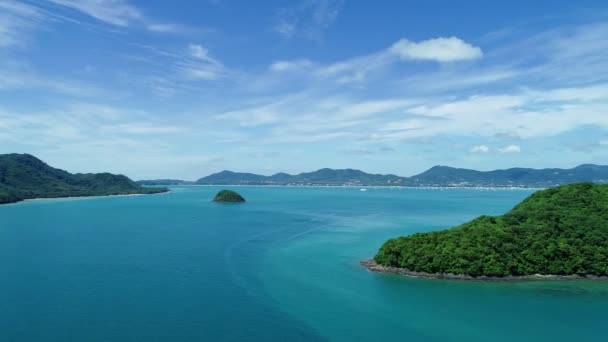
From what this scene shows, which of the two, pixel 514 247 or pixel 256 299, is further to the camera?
pixel 514 247

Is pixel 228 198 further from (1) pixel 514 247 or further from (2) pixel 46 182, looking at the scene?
(1) pixel 514 247

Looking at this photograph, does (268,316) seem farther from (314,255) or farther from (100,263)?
(100,263)

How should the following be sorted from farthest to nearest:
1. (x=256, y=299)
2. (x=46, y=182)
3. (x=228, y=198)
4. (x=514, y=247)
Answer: (x=46, y=182) → (x=228, y=198) → (x=514, y=247) → (x=256, y=299)

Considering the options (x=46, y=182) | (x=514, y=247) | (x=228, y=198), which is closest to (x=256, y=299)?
(x=514, y=247)

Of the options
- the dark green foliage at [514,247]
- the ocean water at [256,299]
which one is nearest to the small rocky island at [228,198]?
the ocean water at [256,299]

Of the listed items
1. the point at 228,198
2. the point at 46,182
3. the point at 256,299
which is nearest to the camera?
the point at 256,299

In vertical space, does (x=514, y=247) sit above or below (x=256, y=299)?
above

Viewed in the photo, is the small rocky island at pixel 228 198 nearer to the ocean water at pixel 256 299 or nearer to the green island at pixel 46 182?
the green island at pixel 46 182

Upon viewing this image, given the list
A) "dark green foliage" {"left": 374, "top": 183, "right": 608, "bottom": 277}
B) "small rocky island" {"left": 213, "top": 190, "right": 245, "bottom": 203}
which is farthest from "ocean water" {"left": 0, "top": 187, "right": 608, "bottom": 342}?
"small rocky island" {"left": 213, "top": 190, "right": 245, "bottom": 203}
